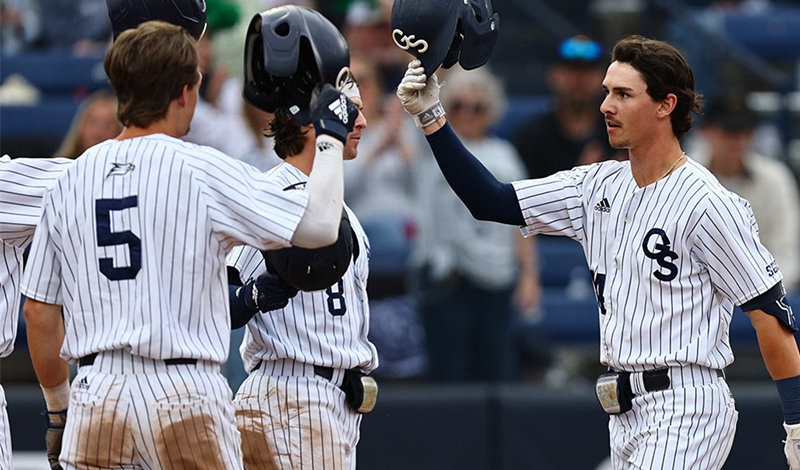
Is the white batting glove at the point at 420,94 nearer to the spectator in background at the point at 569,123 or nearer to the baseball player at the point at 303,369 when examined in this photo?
the baseball player at the point at 303,369

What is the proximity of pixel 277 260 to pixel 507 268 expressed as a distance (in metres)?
3.79

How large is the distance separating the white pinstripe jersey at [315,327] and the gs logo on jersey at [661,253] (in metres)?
0.96

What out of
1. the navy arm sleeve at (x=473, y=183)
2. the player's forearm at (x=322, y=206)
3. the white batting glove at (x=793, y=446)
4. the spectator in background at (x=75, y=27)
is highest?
the spectator in background at (x=75, y=27)

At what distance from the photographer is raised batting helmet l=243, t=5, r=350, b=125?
3.82m

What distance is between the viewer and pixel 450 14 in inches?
171

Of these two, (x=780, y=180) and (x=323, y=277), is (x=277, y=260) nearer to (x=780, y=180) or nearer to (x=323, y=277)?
(x=323, y=277)

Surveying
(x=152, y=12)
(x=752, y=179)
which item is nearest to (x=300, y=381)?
(x=152, y=12)

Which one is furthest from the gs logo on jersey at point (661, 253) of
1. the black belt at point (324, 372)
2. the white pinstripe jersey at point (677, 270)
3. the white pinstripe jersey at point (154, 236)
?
the white pinstripe jersey at point (154, 236)

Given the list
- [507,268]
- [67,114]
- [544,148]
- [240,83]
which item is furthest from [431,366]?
[67,114]

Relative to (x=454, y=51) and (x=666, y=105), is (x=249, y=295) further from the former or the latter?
(x=666, y=105)

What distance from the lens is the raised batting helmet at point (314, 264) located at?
3.82 meters

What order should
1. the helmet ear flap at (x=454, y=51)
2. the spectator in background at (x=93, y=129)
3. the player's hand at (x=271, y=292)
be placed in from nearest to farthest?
the player's hand at (x=271, y=292), the helmet ear flap at (x=454, y=51), the spectator in background at (x=93, y=129)

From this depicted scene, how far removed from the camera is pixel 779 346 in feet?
13.8

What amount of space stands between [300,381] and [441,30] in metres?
1.25
